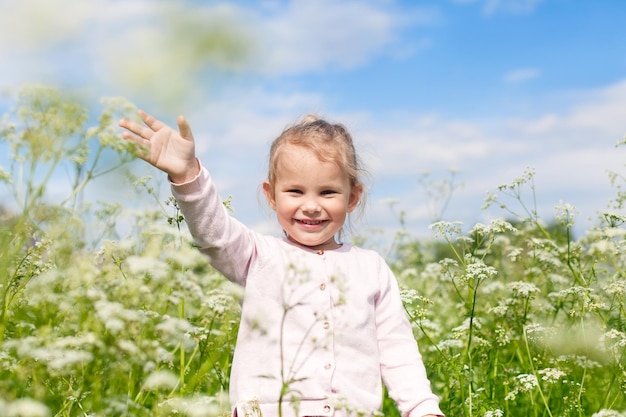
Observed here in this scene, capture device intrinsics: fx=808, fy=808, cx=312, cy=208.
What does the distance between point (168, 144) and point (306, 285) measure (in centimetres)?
88

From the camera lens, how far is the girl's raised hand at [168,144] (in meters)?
3.22

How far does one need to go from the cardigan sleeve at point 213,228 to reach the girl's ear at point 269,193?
0.29m

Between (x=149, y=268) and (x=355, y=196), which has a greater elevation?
(x=355, y=196)

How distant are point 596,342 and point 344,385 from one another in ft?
7.58

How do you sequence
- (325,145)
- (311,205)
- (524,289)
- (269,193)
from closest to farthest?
(311,205) → (325,145) → (269,193) → (524,289)

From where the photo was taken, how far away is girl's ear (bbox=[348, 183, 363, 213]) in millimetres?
3963

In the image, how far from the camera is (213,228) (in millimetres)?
3410

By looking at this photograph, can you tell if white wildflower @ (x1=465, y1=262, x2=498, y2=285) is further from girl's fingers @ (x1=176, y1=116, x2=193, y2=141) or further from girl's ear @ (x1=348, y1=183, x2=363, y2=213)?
girl's fingers @ (x1=176, y1=116, x2=193, y2=141)

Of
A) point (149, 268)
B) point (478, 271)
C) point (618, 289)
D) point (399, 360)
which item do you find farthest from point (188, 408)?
point (618, 289)

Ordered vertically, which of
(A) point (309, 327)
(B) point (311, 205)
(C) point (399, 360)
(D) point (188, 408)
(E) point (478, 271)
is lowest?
(D) point (188, 408)

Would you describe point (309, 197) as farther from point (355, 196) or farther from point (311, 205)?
point (355, 196)

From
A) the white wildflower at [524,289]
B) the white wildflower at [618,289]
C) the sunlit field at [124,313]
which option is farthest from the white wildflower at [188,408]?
the white wildflower at [618,289]

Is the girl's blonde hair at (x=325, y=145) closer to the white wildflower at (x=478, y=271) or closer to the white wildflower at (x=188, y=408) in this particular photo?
the white wildflower at (x=478, y=271)

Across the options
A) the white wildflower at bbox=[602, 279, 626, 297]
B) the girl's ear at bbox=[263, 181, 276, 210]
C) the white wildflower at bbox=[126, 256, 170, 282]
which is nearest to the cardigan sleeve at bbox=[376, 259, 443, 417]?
the girl's ear at bbox=[263, 181, 276, 210]
